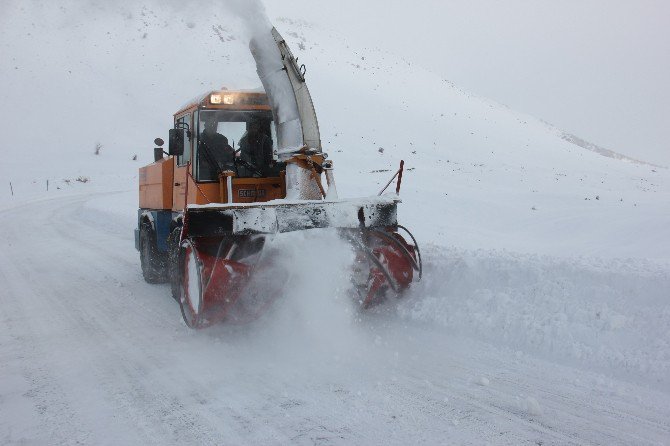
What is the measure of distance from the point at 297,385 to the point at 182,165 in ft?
11.0

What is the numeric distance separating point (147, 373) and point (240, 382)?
31.2 inches

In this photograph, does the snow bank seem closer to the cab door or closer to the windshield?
the windshield

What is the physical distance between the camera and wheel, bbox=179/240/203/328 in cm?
449

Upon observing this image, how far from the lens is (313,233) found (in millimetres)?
4773

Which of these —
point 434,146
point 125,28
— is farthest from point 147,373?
point 125,28

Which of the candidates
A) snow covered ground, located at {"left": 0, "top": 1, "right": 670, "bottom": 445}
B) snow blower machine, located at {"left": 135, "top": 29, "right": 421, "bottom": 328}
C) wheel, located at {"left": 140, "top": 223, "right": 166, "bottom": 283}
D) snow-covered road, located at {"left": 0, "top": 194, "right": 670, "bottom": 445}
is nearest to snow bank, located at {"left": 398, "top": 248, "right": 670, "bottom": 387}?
snow covered ground, located at {"left": 0, "top": 1, "right": 670, "bottom": 445}

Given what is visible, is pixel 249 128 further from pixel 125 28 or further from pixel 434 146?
pixel 125 28

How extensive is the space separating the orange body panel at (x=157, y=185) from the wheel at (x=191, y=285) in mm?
1873

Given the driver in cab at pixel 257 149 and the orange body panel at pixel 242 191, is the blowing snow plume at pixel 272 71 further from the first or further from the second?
the orange body panel at pixel 242 191

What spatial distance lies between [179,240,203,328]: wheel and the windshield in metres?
1.09

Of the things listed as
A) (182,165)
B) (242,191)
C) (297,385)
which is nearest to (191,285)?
(242,191)

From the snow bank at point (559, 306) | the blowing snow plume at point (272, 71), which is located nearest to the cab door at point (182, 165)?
the blowing snow plume at point (272, 71)

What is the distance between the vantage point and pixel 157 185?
22.4 feet

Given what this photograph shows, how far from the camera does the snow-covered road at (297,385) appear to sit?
9.94 feet
